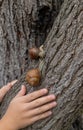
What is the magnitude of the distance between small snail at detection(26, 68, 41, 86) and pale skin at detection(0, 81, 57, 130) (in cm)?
5

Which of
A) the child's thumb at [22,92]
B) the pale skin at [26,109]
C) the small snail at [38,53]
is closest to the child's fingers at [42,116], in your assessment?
the pale skin at [26,109]

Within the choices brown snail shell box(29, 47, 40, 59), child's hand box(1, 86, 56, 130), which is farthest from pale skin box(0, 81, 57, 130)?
brown snail shell box(29, 47, 40, 59)

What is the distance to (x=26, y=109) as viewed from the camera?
1.82m

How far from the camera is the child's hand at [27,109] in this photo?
1.74 m

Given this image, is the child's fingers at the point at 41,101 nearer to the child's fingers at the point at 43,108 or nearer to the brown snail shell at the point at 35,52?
the child's fingers at the point at 43,108

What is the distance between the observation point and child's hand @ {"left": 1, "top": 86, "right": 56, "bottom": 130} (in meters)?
1.74

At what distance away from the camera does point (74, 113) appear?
1778mm

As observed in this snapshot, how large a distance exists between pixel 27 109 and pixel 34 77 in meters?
0.20

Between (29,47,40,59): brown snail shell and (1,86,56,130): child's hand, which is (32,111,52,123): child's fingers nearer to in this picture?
(1,86,56,130): child's hand

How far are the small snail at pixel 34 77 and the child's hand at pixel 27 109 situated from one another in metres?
0.05

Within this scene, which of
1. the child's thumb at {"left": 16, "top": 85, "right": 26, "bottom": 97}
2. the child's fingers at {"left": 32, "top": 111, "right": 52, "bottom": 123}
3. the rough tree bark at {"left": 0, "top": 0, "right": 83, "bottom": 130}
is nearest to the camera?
the rough tree bark at {"left": 0, "top": 0, "right": 83, "bottom": 130}

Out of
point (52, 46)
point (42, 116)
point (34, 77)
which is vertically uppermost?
point (52, 46)

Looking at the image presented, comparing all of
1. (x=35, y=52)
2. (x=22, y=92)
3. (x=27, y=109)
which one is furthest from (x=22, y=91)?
(x=35, y=52)

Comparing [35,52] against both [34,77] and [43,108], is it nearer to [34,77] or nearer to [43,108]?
[34,77]
